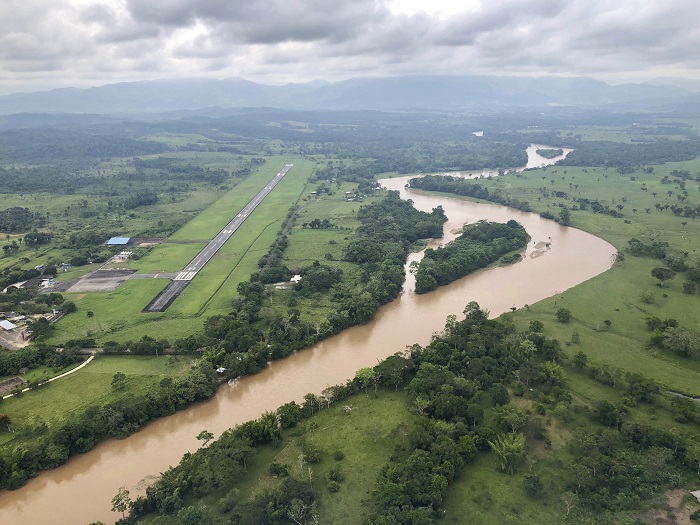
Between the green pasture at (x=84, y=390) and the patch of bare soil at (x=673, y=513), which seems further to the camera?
the green pasture at (x=84, y=390)

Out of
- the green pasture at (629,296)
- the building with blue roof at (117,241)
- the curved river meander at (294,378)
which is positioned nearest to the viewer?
the curved river meander at (294,378)

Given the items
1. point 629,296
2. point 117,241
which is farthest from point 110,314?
point 629,296

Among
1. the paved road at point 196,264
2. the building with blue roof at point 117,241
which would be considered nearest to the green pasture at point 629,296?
the paved road at point 196,264

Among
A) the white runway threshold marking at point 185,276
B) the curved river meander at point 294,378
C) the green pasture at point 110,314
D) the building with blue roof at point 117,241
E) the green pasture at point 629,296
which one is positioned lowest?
the curved river meander at point 294,378

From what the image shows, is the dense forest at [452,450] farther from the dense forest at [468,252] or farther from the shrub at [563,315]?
the dense forest at [468,252]

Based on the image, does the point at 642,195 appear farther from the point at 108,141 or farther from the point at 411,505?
the point at 108,141

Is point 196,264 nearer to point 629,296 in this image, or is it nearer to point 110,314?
point 110,314

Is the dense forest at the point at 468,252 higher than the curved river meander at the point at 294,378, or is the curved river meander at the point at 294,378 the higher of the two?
the dense forest at the point at 468,252

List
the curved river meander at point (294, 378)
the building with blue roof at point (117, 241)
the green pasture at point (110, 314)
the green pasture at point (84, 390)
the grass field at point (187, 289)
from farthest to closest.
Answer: the building with blue roof at point (117, 241) < the grass field at point (187, 289) < the green pasture at point (110, 314) < the green pasture at point (84, 390) < the curved river meander at point (294, 378)
